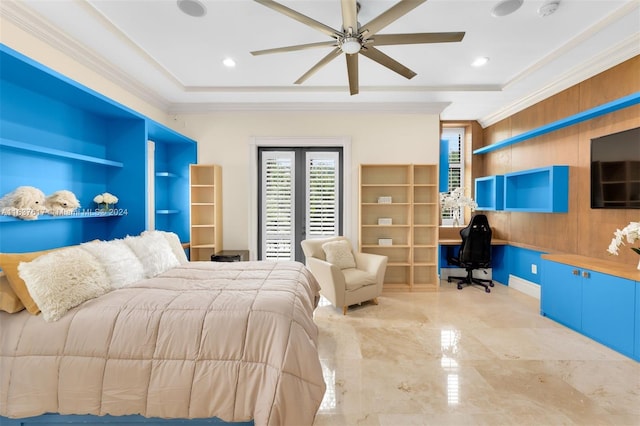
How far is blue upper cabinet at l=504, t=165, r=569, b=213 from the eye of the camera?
3514 mm

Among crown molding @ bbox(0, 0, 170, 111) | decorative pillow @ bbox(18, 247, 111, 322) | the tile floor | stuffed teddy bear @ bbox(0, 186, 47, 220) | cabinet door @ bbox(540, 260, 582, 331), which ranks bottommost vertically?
the tile floor

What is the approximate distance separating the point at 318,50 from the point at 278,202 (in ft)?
7.92

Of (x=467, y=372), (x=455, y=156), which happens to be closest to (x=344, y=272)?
(x=467, y=372)

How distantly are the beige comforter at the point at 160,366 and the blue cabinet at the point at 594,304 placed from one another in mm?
2844

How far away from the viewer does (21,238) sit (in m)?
2.26

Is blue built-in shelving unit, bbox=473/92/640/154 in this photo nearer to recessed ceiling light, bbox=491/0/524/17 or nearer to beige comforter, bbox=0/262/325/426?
recessed ceiling light, bbox=491/0/524/17

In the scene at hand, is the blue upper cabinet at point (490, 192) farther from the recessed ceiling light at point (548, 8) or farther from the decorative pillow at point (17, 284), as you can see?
the decorative pillow at point (17, 284)

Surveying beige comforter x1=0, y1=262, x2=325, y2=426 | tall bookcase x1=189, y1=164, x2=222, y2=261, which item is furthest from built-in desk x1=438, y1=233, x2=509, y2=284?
beige comforter x1=0, y1=262, x2=325, y2=426

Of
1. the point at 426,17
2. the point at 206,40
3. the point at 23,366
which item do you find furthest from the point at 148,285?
the point at 426,17

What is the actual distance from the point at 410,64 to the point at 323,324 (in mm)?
3204

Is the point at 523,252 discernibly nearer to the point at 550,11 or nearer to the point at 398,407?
the point at 550,11

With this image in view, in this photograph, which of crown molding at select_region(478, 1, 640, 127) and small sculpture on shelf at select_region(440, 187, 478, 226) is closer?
crown molding at select_region(478, 1, 640, 127)

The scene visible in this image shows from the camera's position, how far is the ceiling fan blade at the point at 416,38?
193cm

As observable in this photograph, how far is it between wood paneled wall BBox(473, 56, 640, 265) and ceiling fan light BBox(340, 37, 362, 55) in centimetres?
298
